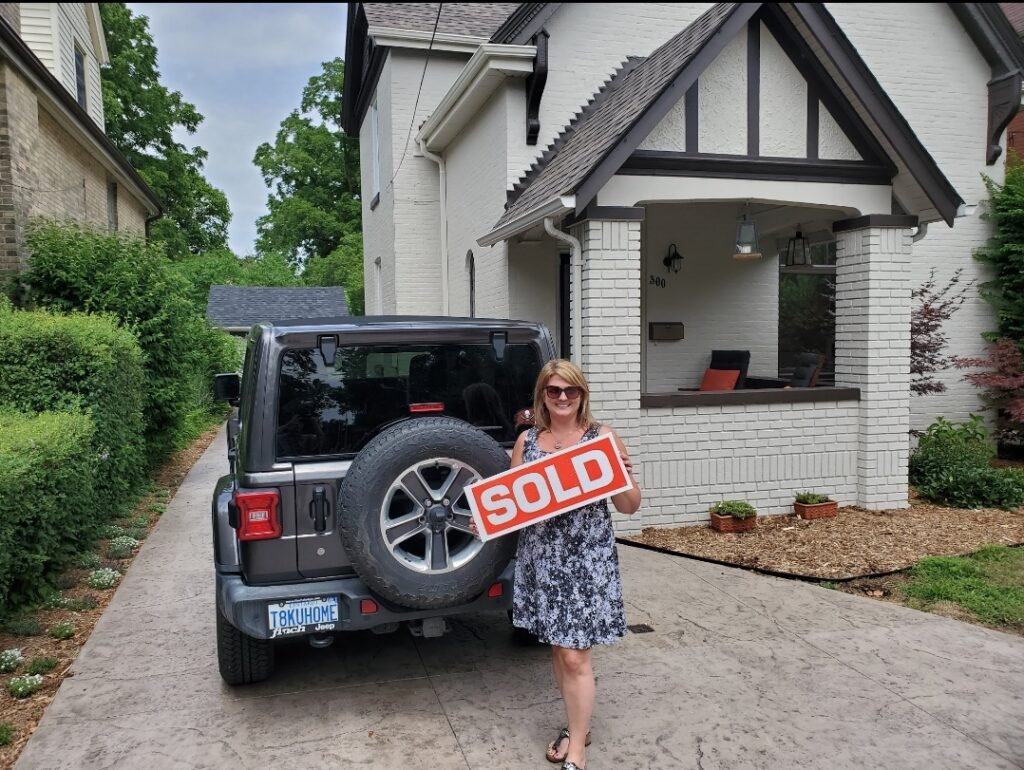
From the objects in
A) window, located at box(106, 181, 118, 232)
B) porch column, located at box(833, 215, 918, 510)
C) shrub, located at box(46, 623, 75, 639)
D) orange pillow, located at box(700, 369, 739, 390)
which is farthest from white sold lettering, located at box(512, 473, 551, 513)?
window, located at box(106, 181, 118, 232)

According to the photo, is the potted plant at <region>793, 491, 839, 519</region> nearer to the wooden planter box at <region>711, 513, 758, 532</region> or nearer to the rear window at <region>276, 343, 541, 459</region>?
the wooden planter box at <region>711, 513, 758, 532</region>

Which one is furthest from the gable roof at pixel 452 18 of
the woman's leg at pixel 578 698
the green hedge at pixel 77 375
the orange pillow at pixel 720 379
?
the woman's leg at pixel 578 698

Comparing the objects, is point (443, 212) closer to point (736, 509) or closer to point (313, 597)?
point (736, 509)

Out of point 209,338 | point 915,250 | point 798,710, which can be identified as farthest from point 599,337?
point 209,338

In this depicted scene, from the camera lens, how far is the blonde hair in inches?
125

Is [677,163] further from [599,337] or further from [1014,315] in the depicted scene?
[1014,315]

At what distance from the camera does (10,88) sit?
344 inches

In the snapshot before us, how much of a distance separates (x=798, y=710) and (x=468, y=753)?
1.65m

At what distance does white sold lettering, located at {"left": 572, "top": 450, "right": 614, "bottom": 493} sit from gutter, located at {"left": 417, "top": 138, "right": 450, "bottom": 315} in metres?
9.31

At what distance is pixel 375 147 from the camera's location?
49.4 ft

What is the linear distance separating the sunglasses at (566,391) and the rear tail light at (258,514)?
53.5 inches

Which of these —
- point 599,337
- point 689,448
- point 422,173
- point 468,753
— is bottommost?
point 468,753

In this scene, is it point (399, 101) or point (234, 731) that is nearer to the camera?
point (234, 731)

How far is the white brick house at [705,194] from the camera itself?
6.88m
